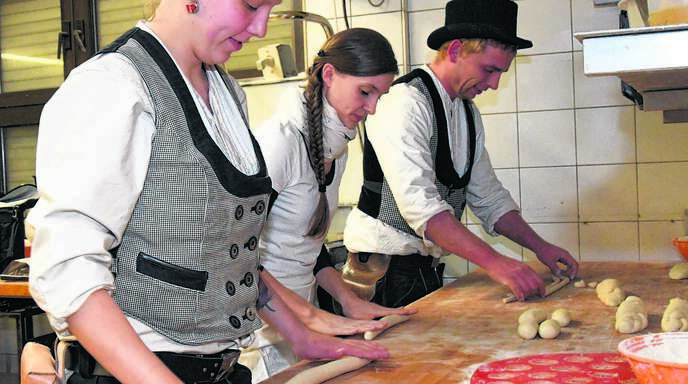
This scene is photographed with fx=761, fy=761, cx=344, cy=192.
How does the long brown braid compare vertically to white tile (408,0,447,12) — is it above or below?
below

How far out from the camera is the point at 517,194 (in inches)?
123

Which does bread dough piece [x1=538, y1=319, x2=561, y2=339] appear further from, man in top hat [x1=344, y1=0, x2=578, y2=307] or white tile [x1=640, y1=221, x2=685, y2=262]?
white tile [x1=640, y1=221, x2=685, y2=262]

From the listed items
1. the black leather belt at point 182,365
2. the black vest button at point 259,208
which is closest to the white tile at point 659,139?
the black vest button at point 259,208

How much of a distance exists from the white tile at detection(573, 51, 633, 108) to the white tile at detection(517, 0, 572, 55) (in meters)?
0.09

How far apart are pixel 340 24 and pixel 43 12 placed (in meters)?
1.86

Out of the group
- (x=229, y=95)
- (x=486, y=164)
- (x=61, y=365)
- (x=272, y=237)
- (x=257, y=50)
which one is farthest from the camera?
(x=257, y=50)

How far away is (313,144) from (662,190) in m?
1.71

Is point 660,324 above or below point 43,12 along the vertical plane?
below

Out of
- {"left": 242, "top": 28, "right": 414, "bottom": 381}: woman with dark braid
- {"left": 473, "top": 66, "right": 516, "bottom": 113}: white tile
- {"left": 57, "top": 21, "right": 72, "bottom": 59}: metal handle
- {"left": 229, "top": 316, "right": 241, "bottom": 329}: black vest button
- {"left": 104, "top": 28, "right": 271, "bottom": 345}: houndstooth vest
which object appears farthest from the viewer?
{"left": 57, "top": 21, "right": 72, "bottom": 59}: metal handle

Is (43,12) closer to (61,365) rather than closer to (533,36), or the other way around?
(533,36)

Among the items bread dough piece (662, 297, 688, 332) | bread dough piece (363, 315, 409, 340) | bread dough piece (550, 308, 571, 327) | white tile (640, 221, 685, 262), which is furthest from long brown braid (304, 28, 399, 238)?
white tile (640, 221, 685, 262)

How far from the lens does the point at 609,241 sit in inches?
118

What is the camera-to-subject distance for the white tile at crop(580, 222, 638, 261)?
2.98 meters

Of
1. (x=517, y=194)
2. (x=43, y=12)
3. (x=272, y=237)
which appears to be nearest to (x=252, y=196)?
(x=272, y=237)
